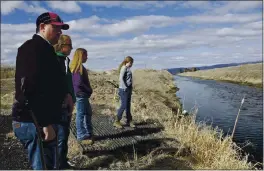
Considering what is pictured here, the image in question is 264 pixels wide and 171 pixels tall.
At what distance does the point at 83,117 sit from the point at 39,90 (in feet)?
11.7

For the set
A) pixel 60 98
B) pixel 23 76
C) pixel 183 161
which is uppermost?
pixel 23 76

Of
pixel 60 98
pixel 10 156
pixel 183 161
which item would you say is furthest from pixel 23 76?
pixel 183 161

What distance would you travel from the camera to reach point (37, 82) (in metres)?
3.30

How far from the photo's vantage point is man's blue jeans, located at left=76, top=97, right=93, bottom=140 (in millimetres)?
6629

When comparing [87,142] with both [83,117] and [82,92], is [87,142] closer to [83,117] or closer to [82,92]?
[83,117]

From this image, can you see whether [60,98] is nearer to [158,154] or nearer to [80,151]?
[80,151]

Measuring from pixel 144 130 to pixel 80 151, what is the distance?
2.17 metres

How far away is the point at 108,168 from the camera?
239 inches

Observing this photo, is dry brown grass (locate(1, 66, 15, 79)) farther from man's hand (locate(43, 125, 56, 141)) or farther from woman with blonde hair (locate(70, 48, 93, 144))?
man's hand (locate(43, 125, 56, 141))

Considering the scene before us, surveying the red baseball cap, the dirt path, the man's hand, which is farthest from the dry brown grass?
the man's hand

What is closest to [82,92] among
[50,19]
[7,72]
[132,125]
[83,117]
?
[83,117]

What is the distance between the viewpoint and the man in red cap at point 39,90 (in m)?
3.30

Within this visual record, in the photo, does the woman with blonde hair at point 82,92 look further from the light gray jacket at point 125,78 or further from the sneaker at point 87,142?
the light gray jacket at point 125,78

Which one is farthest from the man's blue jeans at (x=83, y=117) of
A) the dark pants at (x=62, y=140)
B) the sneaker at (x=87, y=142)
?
the dark pants at (x=62, y=140)
